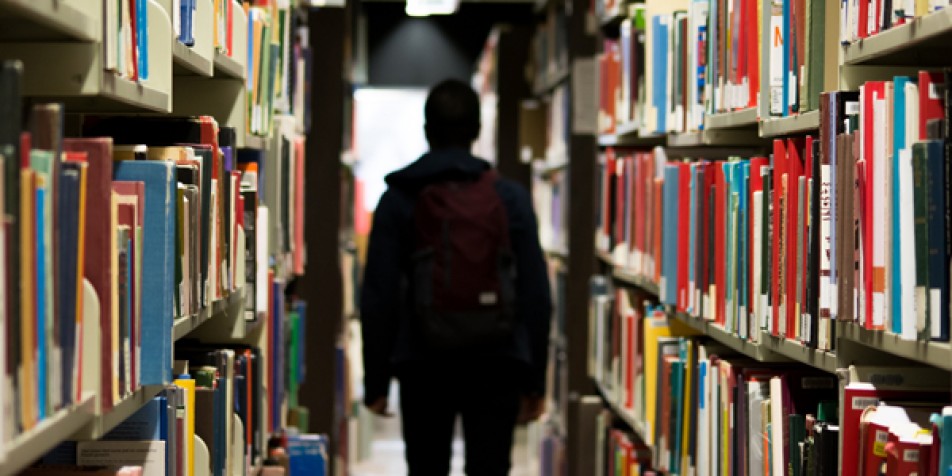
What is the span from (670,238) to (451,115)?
0.84m

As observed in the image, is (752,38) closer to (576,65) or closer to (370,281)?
(370,281)

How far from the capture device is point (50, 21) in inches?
52.3

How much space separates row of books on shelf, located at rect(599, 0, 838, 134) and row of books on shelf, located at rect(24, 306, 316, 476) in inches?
45.2

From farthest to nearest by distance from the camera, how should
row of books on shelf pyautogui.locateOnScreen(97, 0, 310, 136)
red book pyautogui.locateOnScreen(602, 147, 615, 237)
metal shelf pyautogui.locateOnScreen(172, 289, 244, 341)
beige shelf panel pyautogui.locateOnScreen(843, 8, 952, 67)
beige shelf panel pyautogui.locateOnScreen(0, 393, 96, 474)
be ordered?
red book pyautogui.locateOnScreen(602, 147, 615, 237) < metal shelf pyautogui.locateOnScreen(172, 289, 244, 341) < row of books on shelf pyautogui.locateOnScreen(97, 0, 310, 136) < beige shelf panel pyautogui.locateOnScreen(843, 8, 952, 67) < beige shelf panel pyautogui.locateOnScreen(0, 393, 96, 474)

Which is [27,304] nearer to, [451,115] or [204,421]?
[204,421]

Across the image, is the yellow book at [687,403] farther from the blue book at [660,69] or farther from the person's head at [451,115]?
the person's head at [451,115]

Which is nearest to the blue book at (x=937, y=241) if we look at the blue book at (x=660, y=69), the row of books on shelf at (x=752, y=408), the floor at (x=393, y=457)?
the row of books on shelf at (x=752, y=408)

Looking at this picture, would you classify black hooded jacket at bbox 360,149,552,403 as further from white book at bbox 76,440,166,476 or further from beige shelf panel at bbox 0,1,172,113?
beige shelf panel at bbox 0,1,172,113

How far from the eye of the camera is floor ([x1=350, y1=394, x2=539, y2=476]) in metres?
6.57

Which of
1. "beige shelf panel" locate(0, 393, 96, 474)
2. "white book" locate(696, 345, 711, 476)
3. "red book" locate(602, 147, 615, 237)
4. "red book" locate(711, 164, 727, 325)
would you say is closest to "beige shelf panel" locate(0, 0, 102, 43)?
"beige shelf panel" locate(0, 393, 96, 474)

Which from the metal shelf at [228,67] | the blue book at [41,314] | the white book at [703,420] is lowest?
the white book at [703,420]

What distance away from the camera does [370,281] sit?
361 centimetres

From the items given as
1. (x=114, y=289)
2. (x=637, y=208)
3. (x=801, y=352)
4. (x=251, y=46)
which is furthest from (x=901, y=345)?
(x=637, y=208)

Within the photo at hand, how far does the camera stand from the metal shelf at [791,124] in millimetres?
2074
